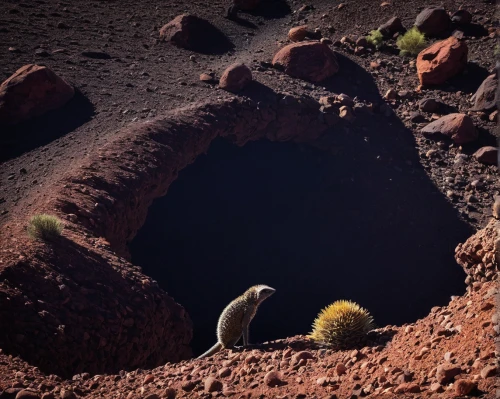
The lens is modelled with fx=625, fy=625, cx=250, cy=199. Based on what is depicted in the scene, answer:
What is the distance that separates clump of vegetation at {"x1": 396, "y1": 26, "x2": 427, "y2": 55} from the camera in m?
20.7

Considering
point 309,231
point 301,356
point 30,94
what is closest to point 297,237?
point 309,231

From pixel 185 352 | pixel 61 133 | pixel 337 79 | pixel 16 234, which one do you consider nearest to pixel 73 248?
pixel 16 234

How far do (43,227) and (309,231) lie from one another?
10.4 metres

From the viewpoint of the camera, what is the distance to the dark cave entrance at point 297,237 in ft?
55.9

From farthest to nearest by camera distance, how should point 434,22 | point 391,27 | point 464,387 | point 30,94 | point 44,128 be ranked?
point 391,27 < point 434,22 < point 30,94 < point 44,128 < point 464,387

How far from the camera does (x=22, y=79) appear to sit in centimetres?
1583

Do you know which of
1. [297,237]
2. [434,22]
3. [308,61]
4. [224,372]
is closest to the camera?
[224,372]

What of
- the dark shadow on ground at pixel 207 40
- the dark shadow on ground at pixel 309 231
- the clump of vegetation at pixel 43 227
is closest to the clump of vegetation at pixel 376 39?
the dark shadow on ground at pixel 309 231

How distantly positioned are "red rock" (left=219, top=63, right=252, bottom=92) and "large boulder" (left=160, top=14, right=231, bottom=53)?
3245 millimetres

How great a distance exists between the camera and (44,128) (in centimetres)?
1595

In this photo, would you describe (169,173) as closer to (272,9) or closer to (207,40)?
(207,40)

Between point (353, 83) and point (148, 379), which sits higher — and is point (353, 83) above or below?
above

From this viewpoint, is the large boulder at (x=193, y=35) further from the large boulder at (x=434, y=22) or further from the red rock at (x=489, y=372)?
the red rock at (x=489, y=372)

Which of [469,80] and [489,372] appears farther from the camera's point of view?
[469,80]
